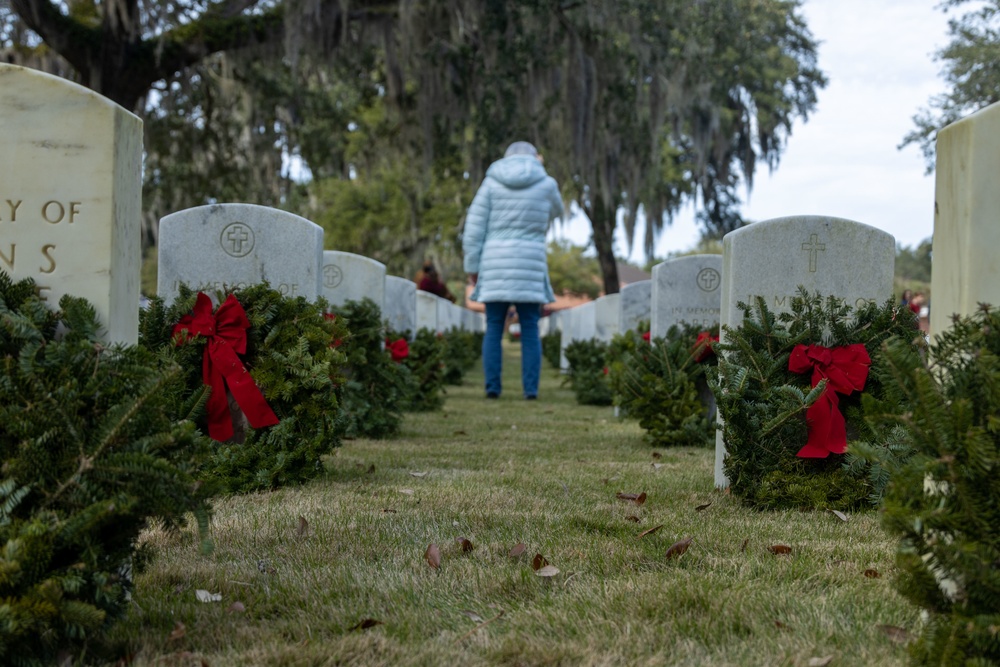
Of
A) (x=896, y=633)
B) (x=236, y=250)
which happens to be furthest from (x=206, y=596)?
(x=236, y=250)

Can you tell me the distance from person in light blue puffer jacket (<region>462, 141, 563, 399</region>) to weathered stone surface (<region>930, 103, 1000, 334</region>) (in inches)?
294

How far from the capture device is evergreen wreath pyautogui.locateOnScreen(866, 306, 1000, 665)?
2.02 meters

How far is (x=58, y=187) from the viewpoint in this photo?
2.68 meters

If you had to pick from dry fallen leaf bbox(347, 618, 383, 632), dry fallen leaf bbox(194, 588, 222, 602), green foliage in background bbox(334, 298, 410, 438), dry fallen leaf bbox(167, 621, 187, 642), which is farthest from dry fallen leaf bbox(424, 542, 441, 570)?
green foliage in background bbox(334, 298, 410, 438)

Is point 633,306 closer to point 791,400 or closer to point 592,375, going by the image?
point 592,375

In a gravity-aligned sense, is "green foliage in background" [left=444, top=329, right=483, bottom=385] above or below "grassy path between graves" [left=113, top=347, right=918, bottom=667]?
above

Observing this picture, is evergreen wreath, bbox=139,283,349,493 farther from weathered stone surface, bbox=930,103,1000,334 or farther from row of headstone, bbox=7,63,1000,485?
weathered stone surface, bbox=930,103,1000,334

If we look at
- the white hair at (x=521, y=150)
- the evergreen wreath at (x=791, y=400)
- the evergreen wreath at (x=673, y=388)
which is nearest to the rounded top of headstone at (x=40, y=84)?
the evergreen wreath at (x=791, y=400)

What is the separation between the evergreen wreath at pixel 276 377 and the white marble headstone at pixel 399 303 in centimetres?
529

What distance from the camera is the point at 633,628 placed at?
2.62 meters

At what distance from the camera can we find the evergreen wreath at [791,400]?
4.40 meters

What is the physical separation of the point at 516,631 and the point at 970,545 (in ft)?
3.78

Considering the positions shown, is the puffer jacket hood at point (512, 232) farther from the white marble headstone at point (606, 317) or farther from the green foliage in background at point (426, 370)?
the white marble headstone at point (606, 317)

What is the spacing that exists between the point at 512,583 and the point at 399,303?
7.85m
